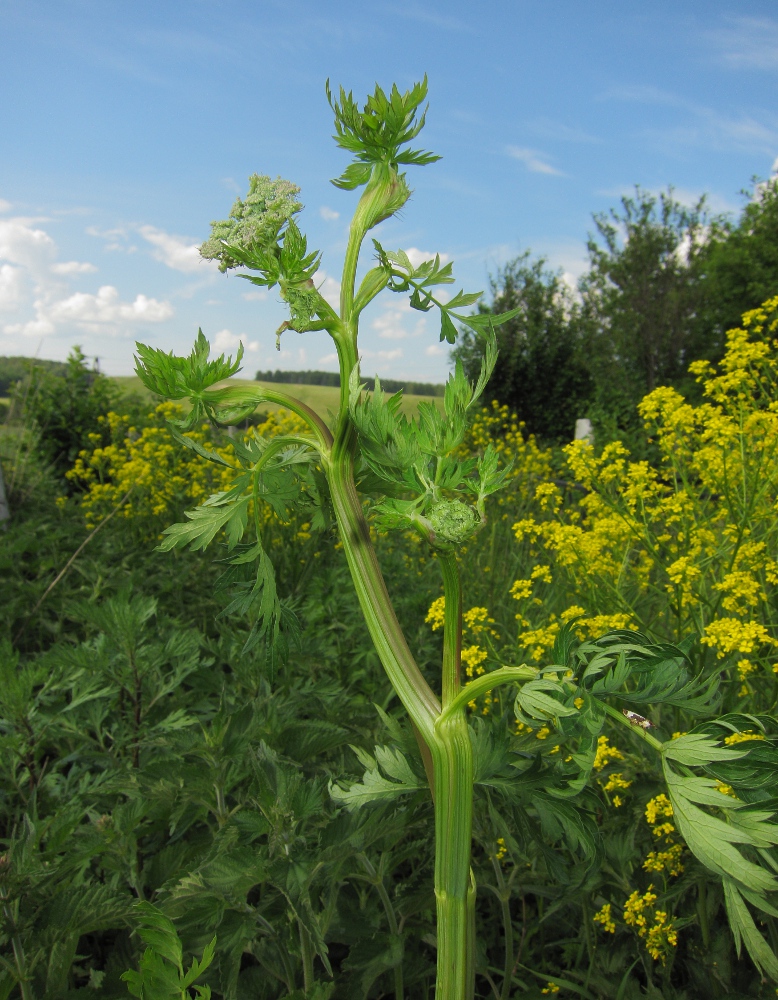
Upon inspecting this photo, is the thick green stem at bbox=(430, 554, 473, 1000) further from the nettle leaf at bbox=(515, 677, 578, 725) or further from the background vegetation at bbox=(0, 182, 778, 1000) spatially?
the background vegetation at bbox=(0, 182, 778, 1000)

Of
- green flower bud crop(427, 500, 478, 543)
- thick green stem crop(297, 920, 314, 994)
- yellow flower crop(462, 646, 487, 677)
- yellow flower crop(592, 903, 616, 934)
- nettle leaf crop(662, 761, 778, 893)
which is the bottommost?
yellow flower crop(592, 903, 616, 934)

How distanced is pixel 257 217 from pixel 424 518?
389 mm

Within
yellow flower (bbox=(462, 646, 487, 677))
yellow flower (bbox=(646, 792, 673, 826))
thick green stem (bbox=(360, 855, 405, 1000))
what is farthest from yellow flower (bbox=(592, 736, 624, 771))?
thick green stem (bbox=(360, 855, 405, 1000))

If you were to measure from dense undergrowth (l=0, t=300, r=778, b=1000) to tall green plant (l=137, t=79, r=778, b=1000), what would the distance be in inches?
2.3

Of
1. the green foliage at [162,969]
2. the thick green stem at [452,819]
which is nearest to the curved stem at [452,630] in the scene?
the thick green stem at [452,819]

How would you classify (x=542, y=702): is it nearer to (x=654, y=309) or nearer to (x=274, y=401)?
(x=274, y=401)

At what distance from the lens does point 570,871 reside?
152cm

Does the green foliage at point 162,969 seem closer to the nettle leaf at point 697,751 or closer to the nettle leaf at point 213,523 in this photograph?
the nettle leaf at point 213,523

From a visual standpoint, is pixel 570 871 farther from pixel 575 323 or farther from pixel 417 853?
pixel 575 323

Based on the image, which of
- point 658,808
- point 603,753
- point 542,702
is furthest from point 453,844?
point 603,753

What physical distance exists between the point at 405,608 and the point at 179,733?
1.75 meters

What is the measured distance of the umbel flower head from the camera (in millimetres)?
767

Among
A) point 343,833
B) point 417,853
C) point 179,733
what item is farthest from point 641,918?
point 179,733

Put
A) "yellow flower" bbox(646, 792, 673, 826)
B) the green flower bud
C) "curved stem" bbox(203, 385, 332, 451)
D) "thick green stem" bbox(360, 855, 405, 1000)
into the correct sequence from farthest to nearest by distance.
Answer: "yellow flower" bbox(646, 792, 673, 826) → "thick green stem" bbox(360, 855, 405, 1000) → "curved stem" bbox(203, 385, 332, 451) → the green flower bud
